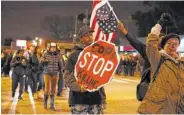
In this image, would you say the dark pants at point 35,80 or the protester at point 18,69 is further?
the dark pants at point 35,80

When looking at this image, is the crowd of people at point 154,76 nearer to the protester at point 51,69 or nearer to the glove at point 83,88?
the glove at point 83,88

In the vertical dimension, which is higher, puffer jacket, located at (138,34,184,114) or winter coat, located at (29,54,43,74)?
puffer jacket, located at (138,34,184,114)

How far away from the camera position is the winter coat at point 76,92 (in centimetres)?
498

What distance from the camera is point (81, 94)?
16.3 feet

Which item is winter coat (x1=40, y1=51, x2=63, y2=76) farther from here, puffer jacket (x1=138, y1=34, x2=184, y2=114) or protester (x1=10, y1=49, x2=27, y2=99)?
puffer jacket (x1=138, y1=34, x2=184, y2=114)

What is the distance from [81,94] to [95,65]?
38cm

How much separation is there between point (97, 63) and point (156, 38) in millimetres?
1195

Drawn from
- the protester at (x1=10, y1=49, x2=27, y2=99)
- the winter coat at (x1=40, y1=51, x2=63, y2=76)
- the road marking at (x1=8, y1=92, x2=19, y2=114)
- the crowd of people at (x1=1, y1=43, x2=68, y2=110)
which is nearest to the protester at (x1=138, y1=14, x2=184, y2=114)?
the road marking at (x1=8, y1=92, x2=19, y2=114)

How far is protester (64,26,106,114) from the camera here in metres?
4.98


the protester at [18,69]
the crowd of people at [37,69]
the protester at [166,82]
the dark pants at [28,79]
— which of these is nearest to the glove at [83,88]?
the protester at [166,82]

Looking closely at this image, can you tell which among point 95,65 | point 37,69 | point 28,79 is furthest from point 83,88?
point 28,79

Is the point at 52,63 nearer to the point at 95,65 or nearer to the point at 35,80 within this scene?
the point at 35,80

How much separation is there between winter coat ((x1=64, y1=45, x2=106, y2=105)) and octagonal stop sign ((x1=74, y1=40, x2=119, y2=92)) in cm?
10

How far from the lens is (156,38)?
3848mm
